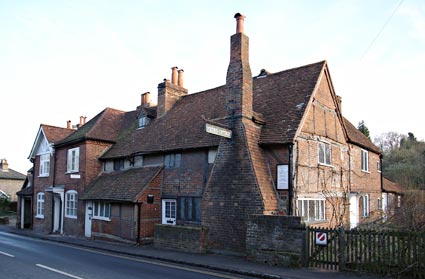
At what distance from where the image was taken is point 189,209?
1752 centimetres

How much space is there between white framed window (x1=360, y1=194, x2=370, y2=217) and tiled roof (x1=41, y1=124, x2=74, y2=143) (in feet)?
71.3

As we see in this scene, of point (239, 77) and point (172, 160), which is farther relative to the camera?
point (172, 160)

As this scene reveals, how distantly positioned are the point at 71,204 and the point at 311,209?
15726 millimetres

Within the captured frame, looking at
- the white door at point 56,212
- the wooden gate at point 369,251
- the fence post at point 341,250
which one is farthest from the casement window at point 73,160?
the fence post at point 341,250

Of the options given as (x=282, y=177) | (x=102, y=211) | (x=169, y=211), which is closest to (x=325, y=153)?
(x=282, y=177)

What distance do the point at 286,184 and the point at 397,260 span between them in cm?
518

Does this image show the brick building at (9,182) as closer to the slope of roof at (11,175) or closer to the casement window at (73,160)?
the slope of roof at (11,175)

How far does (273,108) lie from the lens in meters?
17.3

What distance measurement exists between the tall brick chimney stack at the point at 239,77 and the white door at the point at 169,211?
19.3ft

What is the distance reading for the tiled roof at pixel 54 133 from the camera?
27.7 m

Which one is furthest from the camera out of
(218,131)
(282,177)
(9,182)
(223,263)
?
(9,182)

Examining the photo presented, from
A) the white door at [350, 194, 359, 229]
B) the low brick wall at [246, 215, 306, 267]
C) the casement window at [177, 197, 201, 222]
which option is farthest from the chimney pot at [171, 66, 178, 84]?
the low brick wall at [246, 215, 306, 267]

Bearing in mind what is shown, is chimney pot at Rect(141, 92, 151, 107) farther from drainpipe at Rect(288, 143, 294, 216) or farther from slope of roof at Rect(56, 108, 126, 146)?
drainpipe at Rect(288, 143, 294, 216)

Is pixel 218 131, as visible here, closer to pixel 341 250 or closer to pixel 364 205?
pixel 341 250
